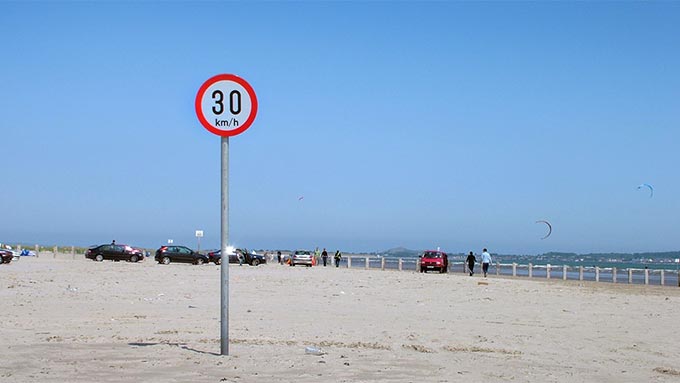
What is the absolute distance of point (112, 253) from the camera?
184 ft

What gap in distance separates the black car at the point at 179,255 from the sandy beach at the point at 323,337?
34098 mm

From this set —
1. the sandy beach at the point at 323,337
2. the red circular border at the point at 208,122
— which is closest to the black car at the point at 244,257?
the sandy beach at the point at 323,337

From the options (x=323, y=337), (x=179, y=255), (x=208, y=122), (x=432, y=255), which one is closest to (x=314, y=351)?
(x=323, y=337)

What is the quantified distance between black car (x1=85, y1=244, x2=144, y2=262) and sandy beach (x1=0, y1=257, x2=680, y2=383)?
3563cm

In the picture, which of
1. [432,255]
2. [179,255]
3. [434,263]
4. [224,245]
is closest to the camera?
[224,245]

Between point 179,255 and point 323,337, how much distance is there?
46.4m

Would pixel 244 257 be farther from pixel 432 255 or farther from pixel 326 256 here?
pixel 432 255

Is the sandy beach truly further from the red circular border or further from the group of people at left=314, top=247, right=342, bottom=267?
the group of people at left=314, top=247, right=342, bottom=267

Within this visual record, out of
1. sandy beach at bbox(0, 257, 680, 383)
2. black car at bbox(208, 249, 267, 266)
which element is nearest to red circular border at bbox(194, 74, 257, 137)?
sandy beach at bbox(0, 257, 680, 383)

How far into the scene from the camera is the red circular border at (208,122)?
8367 millimetres

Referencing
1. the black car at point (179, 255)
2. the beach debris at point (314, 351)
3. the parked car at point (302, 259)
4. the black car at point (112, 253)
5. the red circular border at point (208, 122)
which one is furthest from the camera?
the parked car at point (302, 259)

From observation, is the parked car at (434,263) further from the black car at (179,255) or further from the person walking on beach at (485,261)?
the black car at (179,255)

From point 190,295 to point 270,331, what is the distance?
827 centimetres

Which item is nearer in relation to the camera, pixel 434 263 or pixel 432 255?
pixel 434 263
